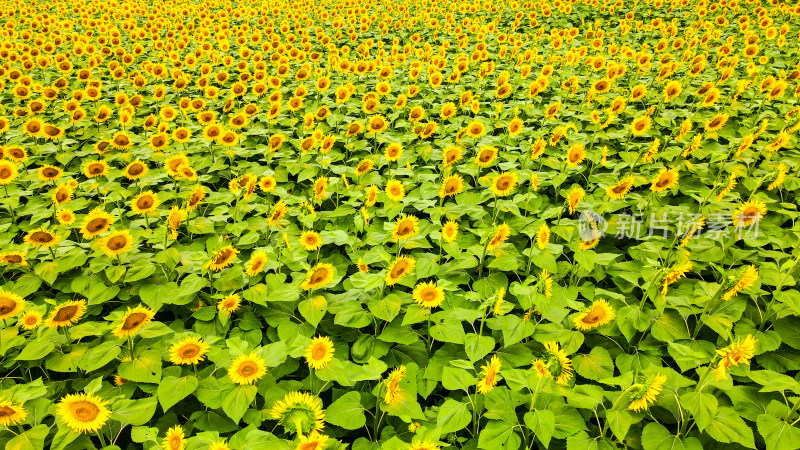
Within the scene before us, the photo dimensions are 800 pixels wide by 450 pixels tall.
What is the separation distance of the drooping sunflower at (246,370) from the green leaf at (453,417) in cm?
99

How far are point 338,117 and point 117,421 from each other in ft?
14.2

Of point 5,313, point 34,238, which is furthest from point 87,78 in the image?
point 5,313

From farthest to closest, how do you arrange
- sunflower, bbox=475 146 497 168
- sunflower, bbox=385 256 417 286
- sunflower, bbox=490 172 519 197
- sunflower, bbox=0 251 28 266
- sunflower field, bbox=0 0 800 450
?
sunflower, bbox=475 146 497 168
sunflower, bbox=490 172 519 197
sunflower, bbox=0 251 28 266
sunflower, bbox=385 256 417 286
sunflower field, bbox=0 0 800 450

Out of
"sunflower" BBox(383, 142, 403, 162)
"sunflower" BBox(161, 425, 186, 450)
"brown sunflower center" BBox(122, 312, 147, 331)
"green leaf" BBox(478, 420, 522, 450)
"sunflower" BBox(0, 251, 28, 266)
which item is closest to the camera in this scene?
"sunflower" BBox(161, 425, 186, 450)

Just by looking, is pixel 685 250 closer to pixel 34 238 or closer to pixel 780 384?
pixel 780 384

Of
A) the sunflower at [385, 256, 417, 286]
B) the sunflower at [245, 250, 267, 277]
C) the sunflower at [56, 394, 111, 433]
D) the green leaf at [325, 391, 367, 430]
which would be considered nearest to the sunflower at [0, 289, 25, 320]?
the sunflower at [56, 394, 111, 433]

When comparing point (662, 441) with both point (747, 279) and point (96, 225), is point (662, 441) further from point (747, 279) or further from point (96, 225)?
point (96, 225)

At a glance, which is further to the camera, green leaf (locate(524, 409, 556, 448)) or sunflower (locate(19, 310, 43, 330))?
sunflower (locate(19, 310, 43, 330))

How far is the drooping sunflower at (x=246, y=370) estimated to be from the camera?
2.34 m

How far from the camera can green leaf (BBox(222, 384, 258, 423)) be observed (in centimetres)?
223

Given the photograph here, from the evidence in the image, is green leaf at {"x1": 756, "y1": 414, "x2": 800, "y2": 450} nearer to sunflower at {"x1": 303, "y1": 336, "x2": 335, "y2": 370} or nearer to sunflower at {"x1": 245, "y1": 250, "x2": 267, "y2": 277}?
sunflower at {"x1": 303, "y1": 336, "x2": 335, "y2": 370}

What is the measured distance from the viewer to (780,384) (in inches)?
87.7

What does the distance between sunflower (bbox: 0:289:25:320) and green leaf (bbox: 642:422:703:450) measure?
12.0 feet

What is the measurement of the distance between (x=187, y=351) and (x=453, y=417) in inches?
61.4
